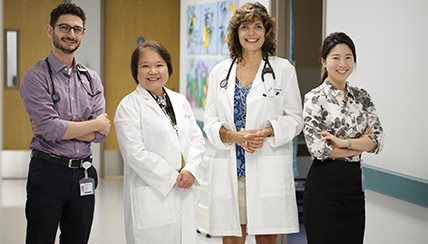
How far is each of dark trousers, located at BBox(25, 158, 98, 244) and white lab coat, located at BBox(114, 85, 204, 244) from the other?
24 centimetres

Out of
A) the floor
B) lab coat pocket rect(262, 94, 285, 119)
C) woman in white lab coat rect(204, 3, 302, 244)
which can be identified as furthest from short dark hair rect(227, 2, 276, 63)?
the floor

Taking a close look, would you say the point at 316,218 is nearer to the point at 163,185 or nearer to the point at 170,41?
the point at 163,185

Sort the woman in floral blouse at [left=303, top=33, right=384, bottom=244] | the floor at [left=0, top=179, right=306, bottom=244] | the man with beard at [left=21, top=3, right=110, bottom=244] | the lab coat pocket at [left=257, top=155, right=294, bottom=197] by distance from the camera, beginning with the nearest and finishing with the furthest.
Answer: the woman in floral blouse at [left=303, top=33, right=384, bottom=244] < the man with beard at [left=21, top=3, right=110, bottom=244] < the lab coat pocket at [left=257, top=155, right=294, bottom=197] < the floor at [left=0, top=179, right=306, bottom=244]

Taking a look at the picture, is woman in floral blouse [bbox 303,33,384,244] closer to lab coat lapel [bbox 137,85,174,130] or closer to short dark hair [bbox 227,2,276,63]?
short dark hair [bbox 227,2,276,63]

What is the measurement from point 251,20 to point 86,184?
1.21m

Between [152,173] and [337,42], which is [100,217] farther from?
[337,42]

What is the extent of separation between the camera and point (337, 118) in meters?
3.06

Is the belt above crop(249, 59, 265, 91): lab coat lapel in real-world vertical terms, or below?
below

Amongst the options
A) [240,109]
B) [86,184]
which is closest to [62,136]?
[86,184]

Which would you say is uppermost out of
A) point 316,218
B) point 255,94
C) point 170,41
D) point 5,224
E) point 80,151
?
point 170,41

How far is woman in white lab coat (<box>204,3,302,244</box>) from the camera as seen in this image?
342 centimetres

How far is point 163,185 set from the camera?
11.0 feet

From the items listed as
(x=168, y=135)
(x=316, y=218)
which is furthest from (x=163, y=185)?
(x=316, y=218)

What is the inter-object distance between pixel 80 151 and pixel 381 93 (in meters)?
1.65
